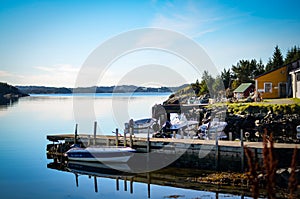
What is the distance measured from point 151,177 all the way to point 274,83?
3233 cm

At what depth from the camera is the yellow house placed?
47969mm

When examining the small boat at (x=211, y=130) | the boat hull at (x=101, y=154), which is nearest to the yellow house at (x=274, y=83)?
the small boat at (x=211, y=130)

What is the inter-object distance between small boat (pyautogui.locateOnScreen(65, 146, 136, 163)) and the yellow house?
29.8 meters

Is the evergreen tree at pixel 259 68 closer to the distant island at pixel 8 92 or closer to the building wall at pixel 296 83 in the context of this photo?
the building wall at pixel 296 83

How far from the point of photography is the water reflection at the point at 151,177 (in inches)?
674

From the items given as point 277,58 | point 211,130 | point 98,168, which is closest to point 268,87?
point 211,130

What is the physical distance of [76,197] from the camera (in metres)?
18.9

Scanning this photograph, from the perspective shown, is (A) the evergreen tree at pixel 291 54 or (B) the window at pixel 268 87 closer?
(B) the window at pixel 268 87

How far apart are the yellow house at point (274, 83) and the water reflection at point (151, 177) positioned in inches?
1193

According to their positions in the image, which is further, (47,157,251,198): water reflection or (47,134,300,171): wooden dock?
(47,134,300,171): wooden dock

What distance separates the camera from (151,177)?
20938 mm

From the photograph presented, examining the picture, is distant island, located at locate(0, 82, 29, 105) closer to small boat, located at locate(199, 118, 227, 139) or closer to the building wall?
the building wall

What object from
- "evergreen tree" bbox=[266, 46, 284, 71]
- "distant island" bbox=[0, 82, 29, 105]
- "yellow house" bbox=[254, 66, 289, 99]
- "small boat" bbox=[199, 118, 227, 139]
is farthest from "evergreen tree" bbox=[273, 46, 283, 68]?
"distant island" bbox=[0, 82, 29, 105]

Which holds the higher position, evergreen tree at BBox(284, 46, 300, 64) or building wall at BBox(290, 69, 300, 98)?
evergreen tree at BBox(284, 46, 300, 64)
